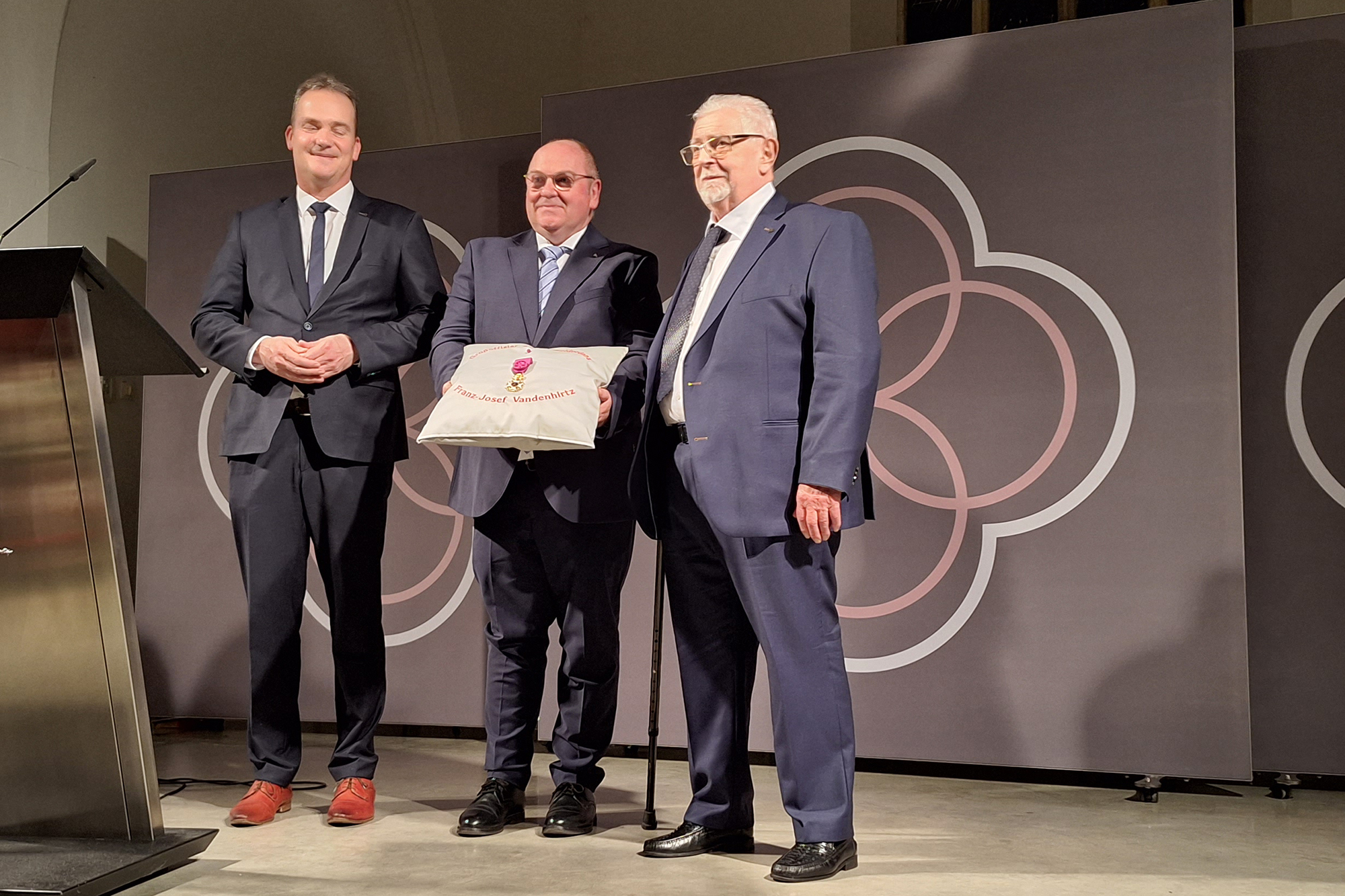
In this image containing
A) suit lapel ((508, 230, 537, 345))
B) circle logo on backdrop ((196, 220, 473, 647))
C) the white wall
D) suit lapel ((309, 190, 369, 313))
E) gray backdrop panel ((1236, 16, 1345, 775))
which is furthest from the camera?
the white wall

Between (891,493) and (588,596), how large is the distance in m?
1.46

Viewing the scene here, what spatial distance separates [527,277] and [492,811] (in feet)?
4.76

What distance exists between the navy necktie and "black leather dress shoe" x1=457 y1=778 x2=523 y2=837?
1.45 metres

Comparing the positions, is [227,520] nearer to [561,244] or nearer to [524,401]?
[561,244]

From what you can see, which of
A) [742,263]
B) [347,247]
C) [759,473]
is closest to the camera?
[759,473]

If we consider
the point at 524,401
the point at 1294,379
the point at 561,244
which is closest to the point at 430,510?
the point at 561,244

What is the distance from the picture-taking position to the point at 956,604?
409 centimetres

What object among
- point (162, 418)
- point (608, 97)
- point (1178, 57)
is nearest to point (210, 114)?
point (162, 418)

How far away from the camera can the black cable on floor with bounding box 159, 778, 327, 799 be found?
387 cm

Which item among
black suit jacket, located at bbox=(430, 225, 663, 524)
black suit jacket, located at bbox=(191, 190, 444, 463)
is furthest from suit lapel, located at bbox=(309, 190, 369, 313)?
black suit jacket, located at bbox=(430, 225, 663, 524)

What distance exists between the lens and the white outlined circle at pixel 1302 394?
396 cm

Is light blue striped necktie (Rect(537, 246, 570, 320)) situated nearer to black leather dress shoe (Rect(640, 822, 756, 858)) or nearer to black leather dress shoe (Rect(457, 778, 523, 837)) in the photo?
black leather dress shoe (Rect(457, 778, 523, 837))

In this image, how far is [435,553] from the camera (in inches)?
196

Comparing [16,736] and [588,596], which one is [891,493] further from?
[16,736]
